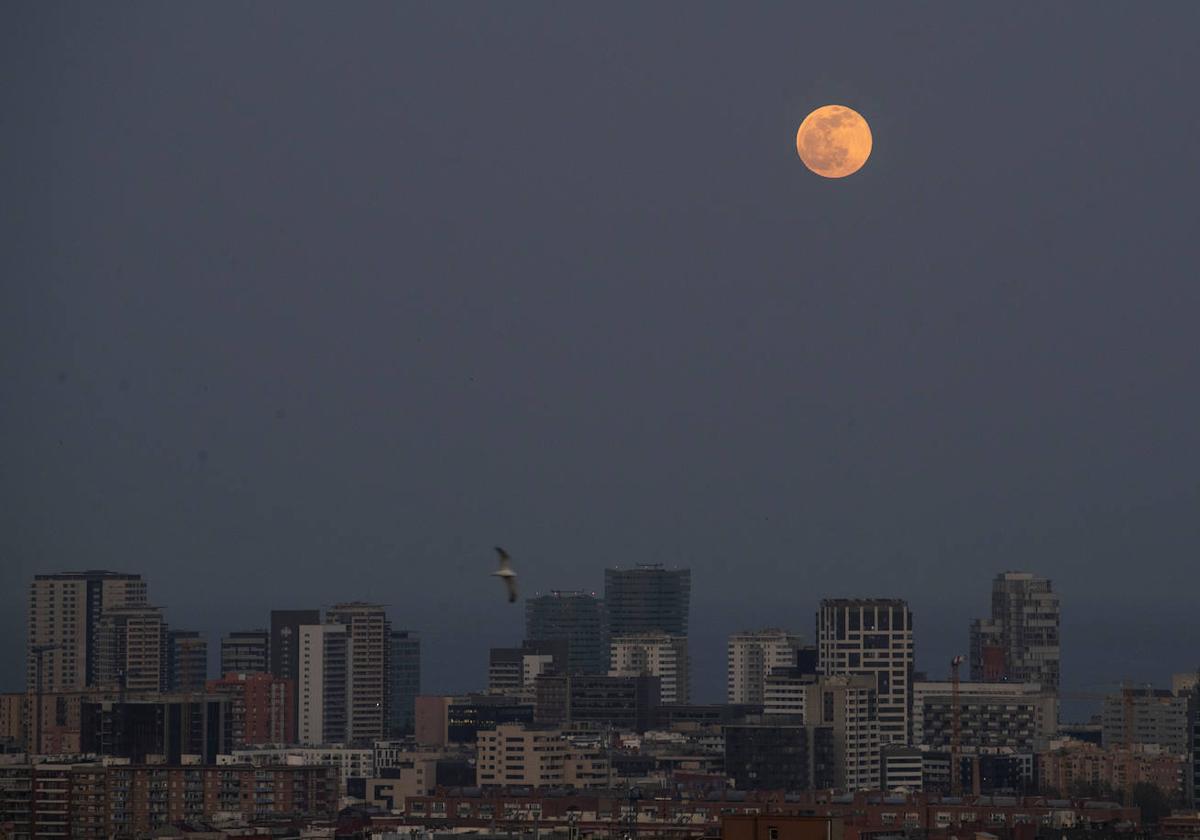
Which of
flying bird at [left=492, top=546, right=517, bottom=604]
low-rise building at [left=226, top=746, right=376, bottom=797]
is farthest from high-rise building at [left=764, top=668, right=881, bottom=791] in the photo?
flying bird at [left=492, top=546, right=517, bottom=604]

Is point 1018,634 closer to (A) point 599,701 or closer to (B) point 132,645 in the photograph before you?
(A) point 599,701

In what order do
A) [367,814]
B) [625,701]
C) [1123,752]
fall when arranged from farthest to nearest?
[625,701] → [1123,752] → [367,814]

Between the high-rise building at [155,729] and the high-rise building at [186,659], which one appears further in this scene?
the high-rise building at [186,659]

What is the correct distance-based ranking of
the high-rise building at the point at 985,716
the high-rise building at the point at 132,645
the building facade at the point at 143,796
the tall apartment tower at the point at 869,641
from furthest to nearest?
the high-rise building at the point at 132,645 → the tall apartment tower at the point at 869,641 → the high-rise building at the point at 985,716 → the building facade at the point at 143,796

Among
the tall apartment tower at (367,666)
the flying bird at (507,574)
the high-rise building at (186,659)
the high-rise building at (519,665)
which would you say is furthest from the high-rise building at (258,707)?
the flying bird at (507,574)

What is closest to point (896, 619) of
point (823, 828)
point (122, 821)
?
point (122, 821)

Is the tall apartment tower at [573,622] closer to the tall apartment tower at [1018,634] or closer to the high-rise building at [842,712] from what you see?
the tall apartment tower at [1018,634]

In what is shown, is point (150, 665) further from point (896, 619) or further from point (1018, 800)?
point (1018, 800)

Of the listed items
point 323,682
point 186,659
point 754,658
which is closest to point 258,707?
point 186,659
